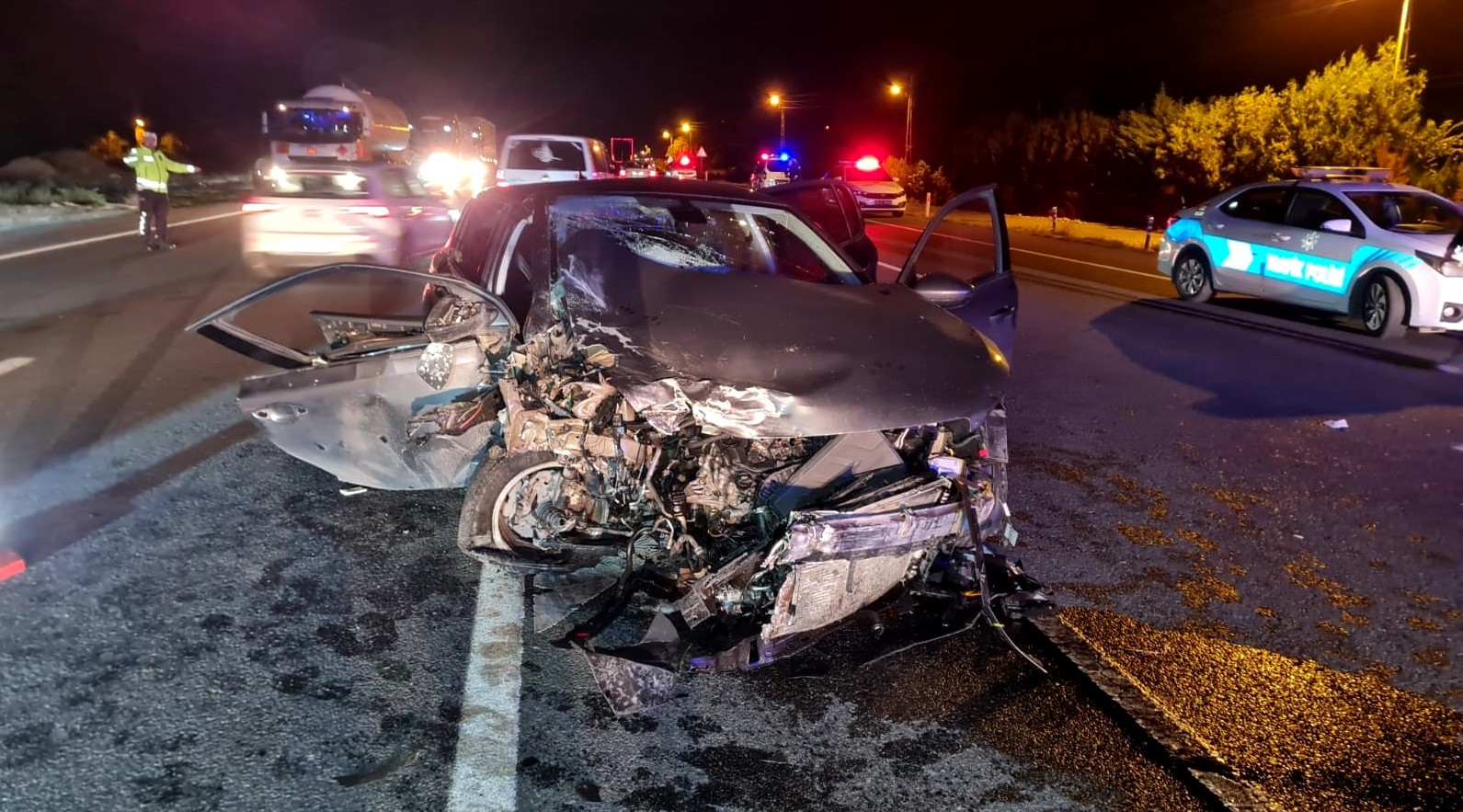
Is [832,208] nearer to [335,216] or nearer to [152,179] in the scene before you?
[335,216]

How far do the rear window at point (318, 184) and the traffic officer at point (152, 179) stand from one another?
3119 mm

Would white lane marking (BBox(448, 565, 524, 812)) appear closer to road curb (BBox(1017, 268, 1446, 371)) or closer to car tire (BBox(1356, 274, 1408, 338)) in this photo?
road curb (BBox(1017, 268, 1446, 371))

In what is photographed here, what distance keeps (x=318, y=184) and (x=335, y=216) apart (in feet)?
2.10

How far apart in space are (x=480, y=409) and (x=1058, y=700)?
8.42ft

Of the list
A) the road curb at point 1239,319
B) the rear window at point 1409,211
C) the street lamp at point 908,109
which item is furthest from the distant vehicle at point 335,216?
the street lamp at point 908,109

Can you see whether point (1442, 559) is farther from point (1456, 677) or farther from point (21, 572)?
point (21, 572)

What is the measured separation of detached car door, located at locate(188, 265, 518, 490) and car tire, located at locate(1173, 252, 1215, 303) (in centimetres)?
1089

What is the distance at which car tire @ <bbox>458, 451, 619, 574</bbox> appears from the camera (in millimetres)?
4145

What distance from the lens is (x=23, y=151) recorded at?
4053 centimetres

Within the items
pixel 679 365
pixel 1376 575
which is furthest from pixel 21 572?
pixel 1376 575

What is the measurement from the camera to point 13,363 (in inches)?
314

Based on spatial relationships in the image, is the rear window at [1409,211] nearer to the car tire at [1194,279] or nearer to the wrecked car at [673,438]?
the car tire at [1194,279]

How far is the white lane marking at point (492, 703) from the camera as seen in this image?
291 centimetres

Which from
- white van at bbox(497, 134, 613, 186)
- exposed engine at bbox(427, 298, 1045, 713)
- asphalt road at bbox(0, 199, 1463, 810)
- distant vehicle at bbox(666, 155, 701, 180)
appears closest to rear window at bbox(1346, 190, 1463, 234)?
asphalt road at bbox(0, 199, 1463, 810)
